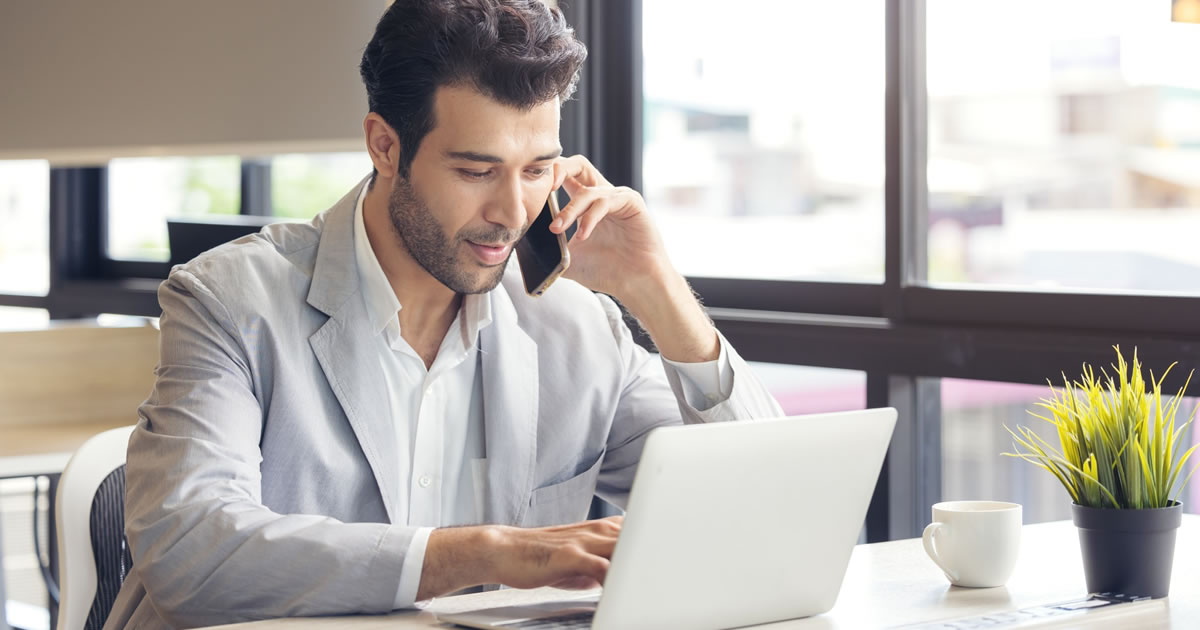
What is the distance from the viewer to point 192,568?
131 cm

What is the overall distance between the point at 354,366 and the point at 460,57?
1.34ft

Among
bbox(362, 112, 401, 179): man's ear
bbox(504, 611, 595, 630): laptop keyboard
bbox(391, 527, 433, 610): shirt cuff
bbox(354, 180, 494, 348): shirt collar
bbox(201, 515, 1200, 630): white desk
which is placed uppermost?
bbox(362, 112, 401, 179): man's ear

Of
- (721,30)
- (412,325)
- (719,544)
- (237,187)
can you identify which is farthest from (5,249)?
(719,544)

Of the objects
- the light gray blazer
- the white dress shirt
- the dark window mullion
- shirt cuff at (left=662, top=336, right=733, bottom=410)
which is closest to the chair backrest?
the light gray blazer

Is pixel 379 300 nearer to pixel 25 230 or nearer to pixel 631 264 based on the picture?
pixel 631 264

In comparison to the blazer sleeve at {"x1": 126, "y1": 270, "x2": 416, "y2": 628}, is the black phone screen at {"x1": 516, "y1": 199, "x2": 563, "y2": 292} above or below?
above

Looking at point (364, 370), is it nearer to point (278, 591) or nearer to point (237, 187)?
point (278, 591)

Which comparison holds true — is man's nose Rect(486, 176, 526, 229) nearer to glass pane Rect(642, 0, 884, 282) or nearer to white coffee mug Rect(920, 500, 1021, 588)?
white coffee mug Rect(920, 500, 1021, 588)

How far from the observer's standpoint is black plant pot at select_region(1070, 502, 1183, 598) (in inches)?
52.9

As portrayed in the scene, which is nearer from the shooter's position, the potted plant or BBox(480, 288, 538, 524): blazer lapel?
the potted plant

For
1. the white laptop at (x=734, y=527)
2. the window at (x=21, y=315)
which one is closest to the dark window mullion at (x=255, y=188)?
the window at (x=21, y=315)

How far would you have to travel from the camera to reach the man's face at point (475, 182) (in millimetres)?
1685

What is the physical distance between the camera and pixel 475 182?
1.70 metres

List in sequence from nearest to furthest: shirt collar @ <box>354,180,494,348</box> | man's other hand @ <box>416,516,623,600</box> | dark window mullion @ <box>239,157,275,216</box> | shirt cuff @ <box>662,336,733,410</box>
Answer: man's other hand @ <box>416,516,623,600</box>
shirt collar @ <box>354,180,494,348</box>
shirt cuff @ <box>662,336,733,410</box>
dark window mullion @ <box>239,157,275,216</box>
